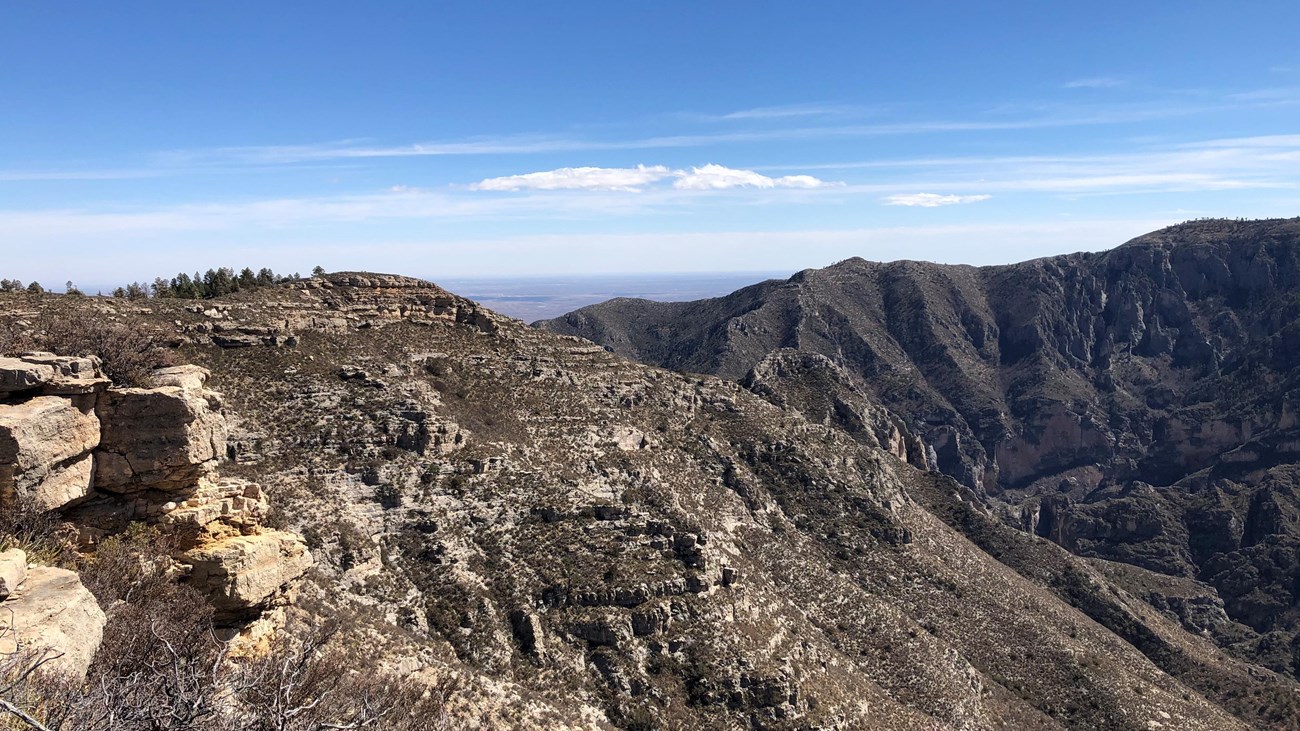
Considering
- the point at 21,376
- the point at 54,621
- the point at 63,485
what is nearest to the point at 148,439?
the point at 63,485

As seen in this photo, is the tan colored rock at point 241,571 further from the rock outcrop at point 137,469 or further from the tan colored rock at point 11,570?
the tan colored rock at point 11,570

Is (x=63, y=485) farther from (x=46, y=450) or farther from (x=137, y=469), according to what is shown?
(x=137, y=469)

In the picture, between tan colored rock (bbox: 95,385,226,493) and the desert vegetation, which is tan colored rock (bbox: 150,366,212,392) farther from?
the desert vegetation

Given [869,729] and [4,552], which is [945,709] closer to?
[869,729]

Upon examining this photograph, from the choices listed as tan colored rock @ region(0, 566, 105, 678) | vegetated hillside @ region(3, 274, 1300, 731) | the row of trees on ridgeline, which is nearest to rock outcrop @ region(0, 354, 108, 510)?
tan colored rock @ region(0, 566, 105, 678)

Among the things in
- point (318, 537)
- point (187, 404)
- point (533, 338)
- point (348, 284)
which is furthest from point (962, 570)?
point (187, 404)

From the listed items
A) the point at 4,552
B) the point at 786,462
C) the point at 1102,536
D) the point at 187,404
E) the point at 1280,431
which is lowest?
the point at 1102,536
